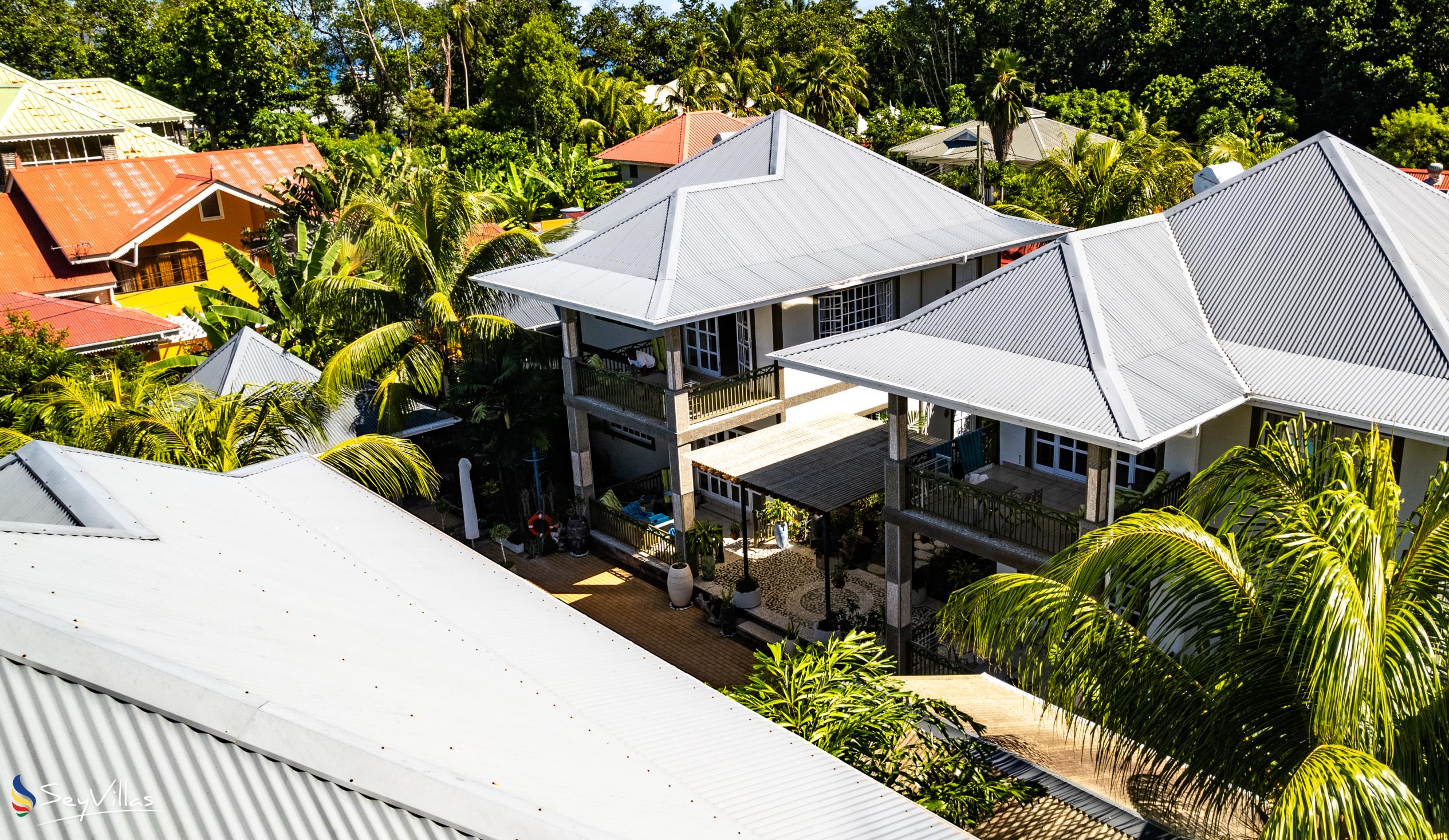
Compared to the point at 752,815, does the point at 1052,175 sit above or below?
above

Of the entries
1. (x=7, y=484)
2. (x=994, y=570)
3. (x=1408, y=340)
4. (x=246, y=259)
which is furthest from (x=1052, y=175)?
(x=7, y=484)

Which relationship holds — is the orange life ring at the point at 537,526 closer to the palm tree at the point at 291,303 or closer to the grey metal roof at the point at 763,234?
the grey metal roof at the point at 763,234

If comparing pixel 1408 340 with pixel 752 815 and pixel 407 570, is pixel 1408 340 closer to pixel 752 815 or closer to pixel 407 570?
pixel 752 815

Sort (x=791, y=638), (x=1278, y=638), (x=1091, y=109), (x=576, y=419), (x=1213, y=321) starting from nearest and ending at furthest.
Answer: (x=1278, y=638) < (x=1213, y=321) < (x=791, y=638) < (x=576, y=419) < (x=1091, y=109)

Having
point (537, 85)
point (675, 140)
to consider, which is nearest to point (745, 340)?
point (675, 140)

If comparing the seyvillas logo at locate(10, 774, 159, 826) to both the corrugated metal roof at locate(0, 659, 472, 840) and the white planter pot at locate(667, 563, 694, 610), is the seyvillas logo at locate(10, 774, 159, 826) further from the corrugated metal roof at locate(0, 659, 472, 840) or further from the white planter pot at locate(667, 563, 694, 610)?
the white planter pot at locate(667, 563, 694, 610)

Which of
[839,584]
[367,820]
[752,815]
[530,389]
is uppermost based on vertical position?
[367,820]

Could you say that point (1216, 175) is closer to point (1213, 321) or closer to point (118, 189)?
point (1213, 321)
